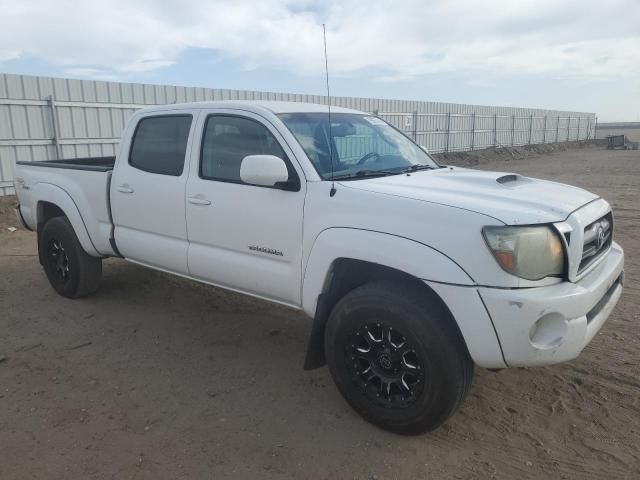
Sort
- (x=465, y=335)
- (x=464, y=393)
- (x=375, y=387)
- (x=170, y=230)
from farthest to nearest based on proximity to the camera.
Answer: (x=170, y=230) < (x=375, y=387) < (x=464, y=393) < (x=465, y=335)

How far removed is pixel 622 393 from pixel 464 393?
140 cm

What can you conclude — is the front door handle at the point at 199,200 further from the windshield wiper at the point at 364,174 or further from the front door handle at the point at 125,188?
the windshield wiper at the point at 364,174

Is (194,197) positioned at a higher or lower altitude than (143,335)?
higher

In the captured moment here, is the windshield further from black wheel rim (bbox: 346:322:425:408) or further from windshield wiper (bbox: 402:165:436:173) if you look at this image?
black wheel rim (bbox: 346:322:425:408)

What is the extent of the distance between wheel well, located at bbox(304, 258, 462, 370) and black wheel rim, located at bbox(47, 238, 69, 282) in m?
3.24

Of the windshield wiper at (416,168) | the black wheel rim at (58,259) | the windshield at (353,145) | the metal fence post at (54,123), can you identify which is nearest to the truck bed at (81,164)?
the black wheel rim at (58,259)

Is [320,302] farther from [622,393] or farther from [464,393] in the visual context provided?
[622,393]

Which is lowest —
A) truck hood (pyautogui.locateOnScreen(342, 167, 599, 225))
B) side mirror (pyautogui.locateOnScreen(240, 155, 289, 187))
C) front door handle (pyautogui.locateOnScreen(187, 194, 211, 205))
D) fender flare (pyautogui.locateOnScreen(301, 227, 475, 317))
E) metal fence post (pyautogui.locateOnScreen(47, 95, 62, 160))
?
fender flare (pyautogui.locateOnScreen(301, 227, 475, 317))

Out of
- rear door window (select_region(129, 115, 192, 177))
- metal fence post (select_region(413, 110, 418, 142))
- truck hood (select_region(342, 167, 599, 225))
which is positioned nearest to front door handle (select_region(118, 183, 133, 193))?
rear door window (select_region(129, 115, 192, 177))

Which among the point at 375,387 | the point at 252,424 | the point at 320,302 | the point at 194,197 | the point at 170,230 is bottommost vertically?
the point at 252,424

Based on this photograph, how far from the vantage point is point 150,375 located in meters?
3.90

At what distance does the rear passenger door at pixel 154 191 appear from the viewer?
4.15 metres

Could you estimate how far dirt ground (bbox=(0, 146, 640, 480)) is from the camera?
9.34ft

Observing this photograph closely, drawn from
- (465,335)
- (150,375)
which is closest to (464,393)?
(465,335)
